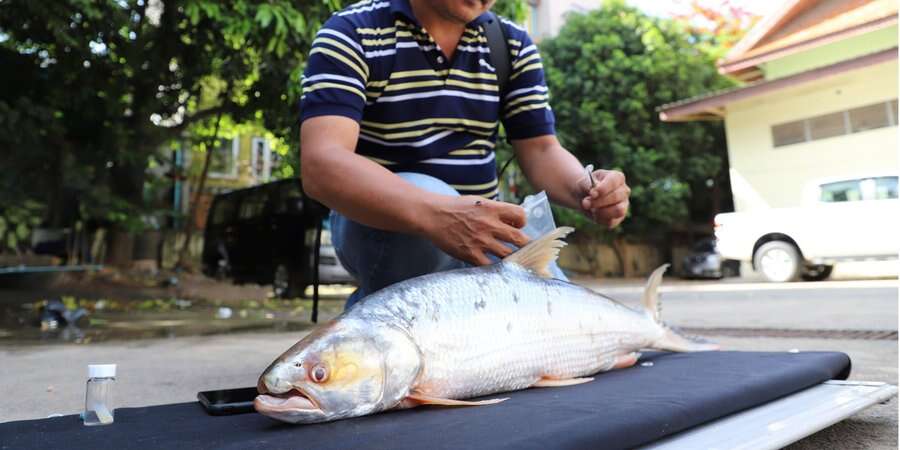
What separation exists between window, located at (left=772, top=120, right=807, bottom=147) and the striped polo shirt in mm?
14366

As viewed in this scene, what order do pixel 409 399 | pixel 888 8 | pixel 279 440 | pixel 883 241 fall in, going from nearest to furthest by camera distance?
pixel 279 440
pixel 409 399
pixel 883 241
pixel 888 8

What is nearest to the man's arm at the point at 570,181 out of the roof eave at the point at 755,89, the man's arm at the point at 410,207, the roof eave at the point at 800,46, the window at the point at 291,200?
the man's arm at the point at 410,207

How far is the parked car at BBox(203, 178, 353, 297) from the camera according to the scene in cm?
876

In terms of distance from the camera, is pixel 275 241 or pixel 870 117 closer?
pixel 275 241

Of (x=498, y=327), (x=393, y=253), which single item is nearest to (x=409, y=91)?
(x=393, y=253)

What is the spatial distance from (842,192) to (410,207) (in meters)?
11.5

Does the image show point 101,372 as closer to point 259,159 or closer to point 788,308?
point 788,308

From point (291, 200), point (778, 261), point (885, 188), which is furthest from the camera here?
point (778, 261)

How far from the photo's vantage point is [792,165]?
1448 cm

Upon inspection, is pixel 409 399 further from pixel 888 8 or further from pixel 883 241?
pixel 888 8

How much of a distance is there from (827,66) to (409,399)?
556 inches

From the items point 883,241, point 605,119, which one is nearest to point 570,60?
point 605,119

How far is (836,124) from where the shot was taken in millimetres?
13719

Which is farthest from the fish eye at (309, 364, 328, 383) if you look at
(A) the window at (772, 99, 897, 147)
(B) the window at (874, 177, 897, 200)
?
(A) the window at (772, 99, 897, 147)
